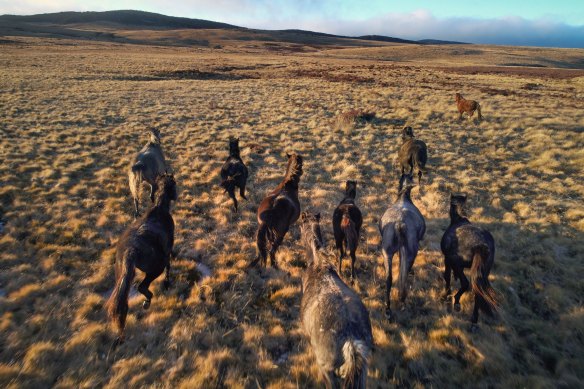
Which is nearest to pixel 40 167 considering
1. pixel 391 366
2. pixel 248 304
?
pixel 248 304

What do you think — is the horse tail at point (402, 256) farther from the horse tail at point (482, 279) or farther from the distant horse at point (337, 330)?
the distant horse at point (337, 330)

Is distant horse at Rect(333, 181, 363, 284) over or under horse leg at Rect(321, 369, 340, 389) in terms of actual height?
over

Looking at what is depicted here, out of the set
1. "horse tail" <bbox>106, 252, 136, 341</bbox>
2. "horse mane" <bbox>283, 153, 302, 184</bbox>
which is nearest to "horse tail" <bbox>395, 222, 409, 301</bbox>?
"horse mane" <bbox>283, 153, 302, 184</bbox>

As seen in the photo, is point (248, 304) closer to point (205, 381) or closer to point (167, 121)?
point (205, 381)

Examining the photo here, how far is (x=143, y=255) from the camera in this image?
5180mm

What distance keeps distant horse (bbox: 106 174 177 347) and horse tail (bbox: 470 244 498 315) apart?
218 inches

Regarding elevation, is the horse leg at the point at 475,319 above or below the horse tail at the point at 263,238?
below

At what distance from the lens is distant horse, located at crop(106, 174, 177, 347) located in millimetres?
4676

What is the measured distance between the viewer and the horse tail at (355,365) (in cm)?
331

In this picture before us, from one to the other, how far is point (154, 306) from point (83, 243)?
134 inches

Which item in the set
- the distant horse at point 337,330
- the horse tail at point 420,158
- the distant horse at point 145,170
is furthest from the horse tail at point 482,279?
the distant horse at point 145,170

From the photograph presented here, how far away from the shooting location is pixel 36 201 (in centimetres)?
955

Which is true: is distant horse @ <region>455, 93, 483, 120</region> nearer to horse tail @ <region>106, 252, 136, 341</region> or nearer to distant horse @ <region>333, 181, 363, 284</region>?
distant horse @ <region>333, 181, 363, 284</region>

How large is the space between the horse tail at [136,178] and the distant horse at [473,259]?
8293 millimetres
